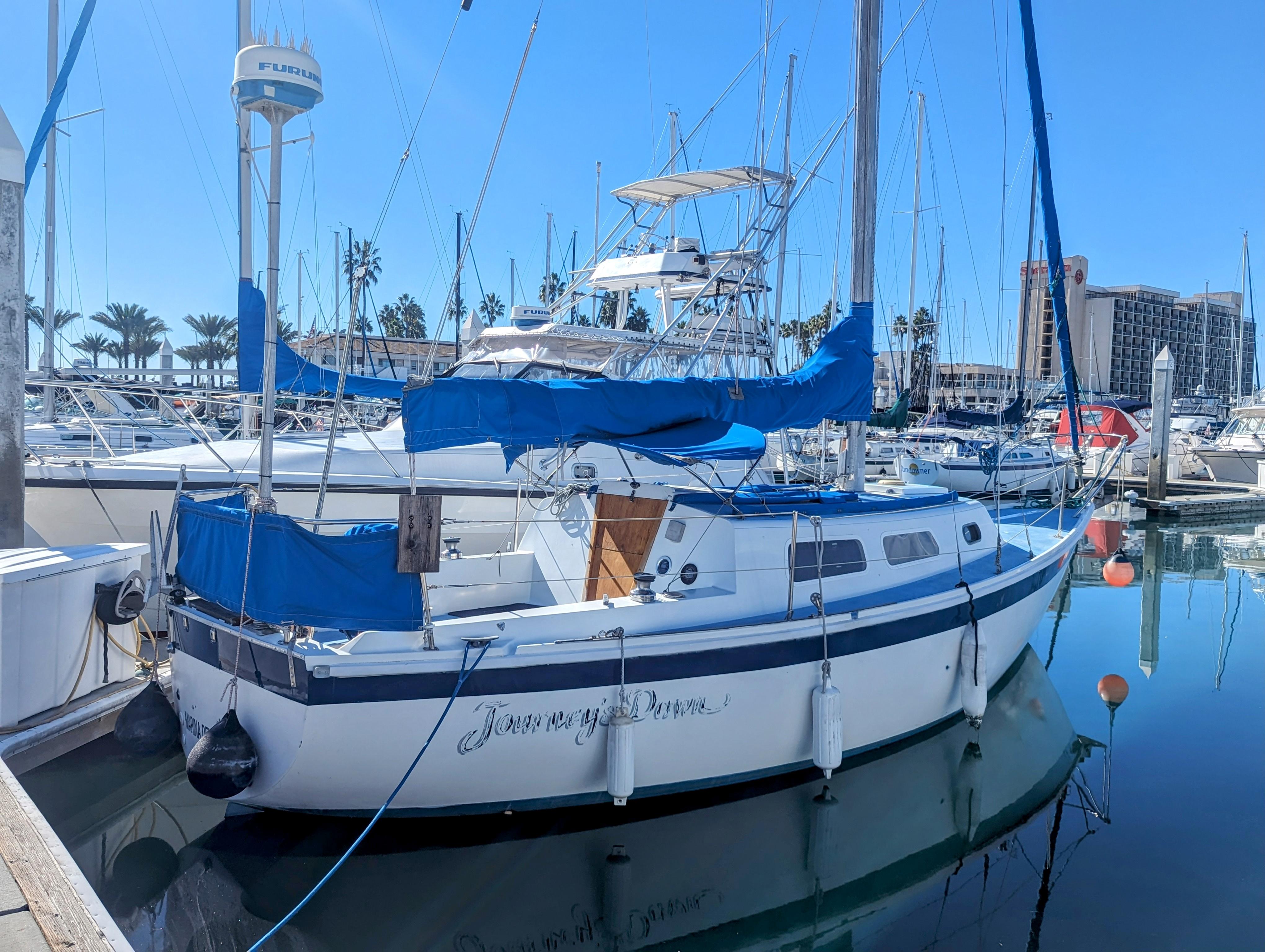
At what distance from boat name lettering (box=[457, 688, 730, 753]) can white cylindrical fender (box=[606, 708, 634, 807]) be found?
8 cm

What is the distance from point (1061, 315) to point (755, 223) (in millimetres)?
4133

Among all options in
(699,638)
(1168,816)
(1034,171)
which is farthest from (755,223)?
(1034,171)

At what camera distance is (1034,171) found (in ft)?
48.7

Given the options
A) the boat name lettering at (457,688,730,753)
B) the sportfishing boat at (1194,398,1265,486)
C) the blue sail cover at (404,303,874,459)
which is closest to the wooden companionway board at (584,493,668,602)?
the blue sail cover at (404,303,874,459)

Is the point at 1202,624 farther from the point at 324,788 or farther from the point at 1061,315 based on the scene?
the point at 324,788

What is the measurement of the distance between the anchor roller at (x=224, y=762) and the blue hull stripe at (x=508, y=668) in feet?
1.10

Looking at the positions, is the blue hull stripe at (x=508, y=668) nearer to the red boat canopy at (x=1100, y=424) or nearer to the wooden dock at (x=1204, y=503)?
the wooden dock at (x=1204, y=503)

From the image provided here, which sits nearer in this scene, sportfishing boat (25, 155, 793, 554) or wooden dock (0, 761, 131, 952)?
wooden dock (0, 761, 131, 952)

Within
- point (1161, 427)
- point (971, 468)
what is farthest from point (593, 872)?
point (1161, 427)

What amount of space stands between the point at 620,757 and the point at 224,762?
8.10 ft

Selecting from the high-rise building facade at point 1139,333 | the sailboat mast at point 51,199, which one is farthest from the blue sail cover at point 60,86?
the high-rise building facade at point 1139,333

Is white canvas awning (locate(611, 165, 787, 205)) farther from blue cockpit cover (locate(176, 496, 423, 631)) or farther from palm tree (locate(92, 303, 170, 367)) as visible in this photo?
palm tree (locate(92, 303, 170, 367))

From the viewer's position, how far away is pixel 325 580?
5.29 metres

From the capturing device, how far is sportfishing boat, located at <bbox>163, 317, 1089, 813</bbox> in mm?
5371
